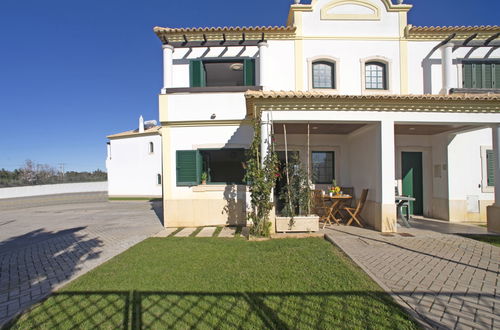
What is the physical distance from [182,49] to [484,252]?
10.0 metres

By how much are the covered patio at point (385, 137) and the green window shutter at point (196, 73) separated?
268 centimetres

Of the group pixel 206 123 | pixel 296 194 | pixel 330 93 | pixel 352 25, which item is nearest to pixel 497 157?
pixel 330 93

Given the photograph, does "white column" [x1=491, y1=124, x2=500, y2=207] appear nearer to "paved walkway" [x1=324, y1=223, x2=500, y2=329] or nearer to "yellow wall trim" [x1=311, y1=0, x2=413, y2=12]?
"paved walkway" [x1=324, y1=223, x2=500, y2=329]

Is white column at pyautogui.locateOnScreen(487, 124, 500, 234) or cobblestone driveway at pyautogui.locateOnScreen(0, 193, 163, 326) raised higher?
white column at pyautogui.locateOnScreen(487, 124, 500, 234)

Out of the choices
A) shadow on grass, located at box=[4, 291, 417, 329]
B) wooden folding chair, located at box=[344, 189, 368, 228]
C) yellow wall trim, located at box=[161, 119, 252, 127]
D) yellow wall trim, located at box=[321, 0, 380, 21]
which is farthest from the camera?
yellow wall trim, located at box=[321, 0, 380, 21]

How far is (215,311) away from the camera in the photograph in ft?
8.60

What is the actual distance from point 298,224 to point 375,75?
257 inches

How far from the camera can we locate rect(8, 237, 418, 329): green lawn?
2.45 m

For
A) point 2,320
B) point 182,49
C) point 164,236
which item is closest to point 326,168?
point 164,236

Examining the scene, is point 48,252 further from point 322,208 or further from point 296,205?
point 322,208

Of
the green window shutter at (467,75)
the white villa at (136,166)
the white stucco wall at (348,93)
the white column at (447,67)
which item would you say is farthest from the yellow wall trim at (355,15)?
the white villa at (136,166)

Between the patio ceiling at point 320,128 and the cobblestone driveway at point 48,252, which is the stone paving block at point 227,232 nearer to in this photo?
the cobblestone driveway at point 48,252

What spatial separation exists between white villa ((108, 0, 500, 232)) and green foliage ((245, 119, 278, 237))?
148 cm

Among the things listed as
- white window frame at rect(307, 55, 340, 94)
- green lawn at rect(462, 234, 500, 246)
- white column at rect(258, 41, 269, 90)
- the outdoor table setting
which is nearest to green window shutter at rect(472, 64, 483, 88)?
white window frame at rect(307, 55, 340, 94)
